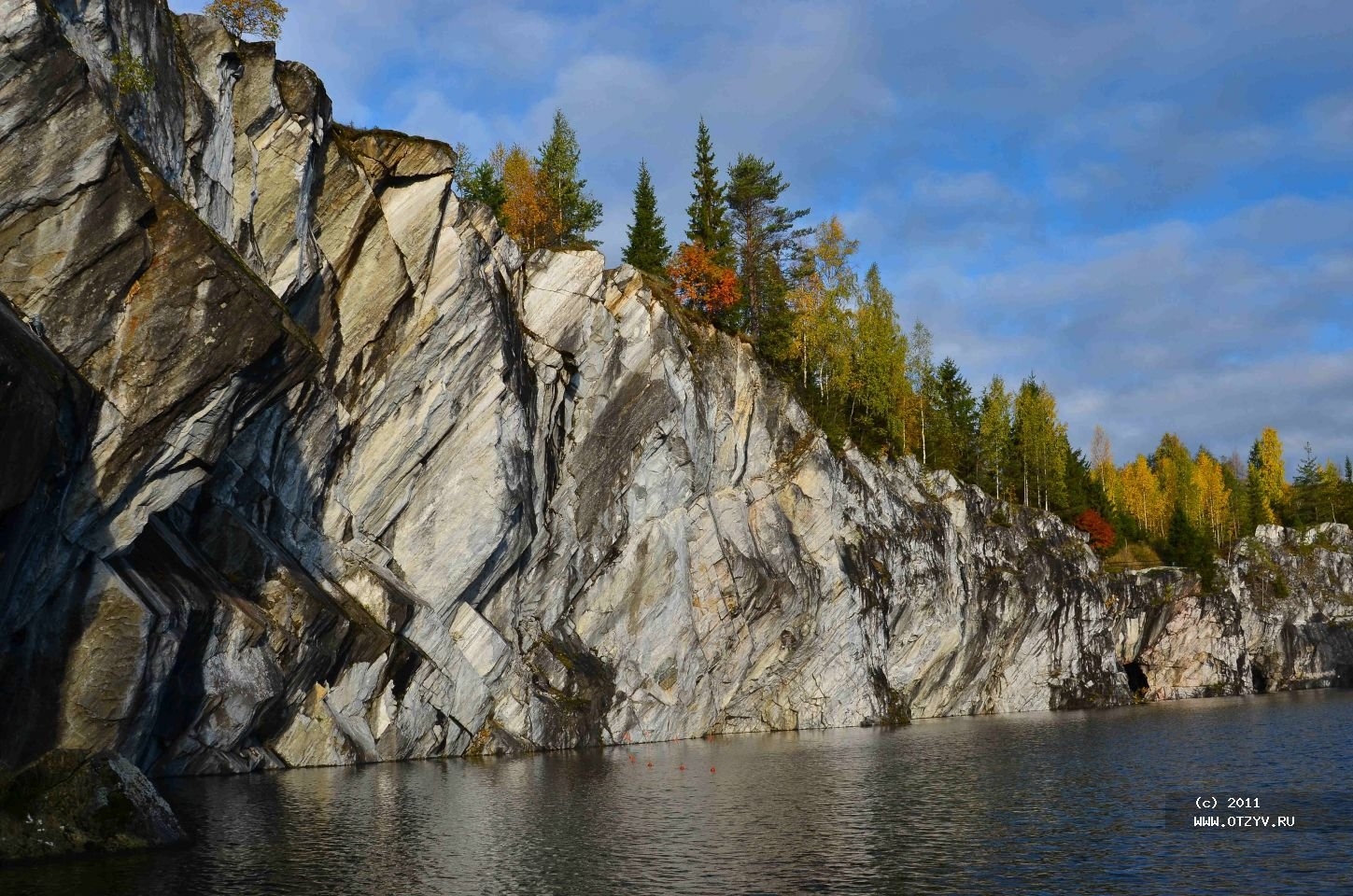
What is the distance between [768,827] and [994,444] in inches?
3685

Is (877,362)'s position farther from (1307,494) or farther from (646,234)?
(1307,494)

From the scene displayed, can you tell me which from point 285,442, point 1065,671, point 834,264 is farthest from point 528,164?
point 1065,671

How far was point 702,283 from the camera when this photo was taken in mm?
85875

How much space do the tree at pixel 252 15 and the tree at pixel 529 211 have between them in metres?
29.4

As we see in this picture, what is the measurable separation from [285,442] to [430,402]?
9.45m

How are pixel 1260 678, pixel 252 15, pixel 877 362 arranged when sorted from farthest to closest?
pixel 1260 678 < pixel 877 362 < pixel 252 15

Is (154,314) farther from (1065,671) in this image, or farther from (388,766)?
(1065,671)

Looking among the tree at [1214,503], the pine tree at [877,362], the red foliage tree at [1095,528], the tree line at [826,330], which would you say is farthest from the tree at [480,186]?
the tree at [1214,503]

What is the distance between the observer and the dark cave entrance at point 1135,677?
408ft

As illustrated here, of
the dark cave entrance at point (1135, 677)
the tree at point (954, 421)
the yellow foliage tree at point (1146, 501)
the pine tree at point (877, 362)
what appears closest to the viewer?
the pine tree at point (877, 362)

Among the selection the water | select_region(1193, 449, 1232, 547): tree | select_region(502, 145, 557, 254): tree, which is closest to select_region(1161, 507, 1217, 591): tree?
select_region(1193, 449, 1232, 547): tree

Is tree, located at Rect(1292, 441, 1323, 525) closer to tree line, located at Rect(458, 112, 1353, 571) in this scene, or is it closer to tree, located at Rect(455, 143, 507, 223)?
tree line, located at Rect(458, 112, 1353, 571)

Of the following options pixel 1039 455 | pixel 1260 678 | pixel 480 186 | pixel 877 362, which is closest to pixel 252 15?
pixel 480 186

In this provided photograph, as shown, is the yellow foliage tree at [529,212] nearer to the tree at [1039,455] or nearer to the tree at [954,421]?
the tree at [954,421]
